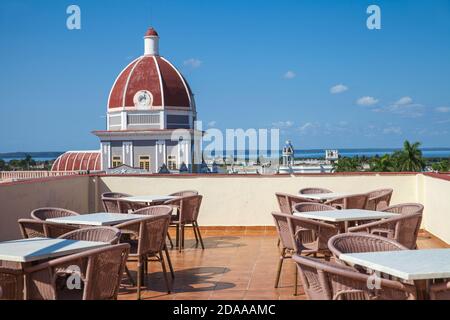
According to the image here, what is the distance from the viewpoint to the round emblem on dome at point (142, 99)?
53.7 meters

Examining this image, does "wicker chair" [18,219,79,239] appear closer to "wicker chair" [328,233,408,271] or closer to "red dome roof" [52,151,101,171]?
"wicker chair" [328,233,408,271]

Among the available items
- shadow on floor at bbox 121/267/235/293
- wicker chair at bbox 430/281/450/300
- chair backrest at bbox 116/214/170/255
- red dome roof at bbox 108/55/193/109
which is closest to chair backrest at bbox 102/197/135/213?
shadow on floor at bbox 121/267/235/293

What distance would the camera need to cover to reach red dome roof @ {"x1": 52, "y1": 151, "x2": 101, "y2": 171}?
6506cm

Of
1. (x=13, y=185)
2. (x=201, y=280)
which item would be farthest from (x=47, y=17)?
(x=201, y=280)

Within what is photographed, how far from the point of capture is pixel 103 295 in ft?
12.6

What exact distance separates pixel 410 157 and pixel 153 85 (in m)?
36.1

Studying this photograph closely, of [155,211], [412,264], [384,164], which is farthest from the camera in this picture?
[384,164]

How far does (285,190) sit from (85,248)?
6884 millimetres

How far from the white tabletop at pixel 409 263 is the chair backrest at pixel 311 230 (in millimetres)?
1686

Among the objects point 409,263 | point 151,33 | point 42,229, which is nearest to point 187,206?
point 42,229

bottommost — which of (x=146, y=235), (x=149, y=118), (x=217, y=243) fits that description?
(x=217, y=243)

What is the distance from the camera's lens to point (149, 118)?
2147 inches

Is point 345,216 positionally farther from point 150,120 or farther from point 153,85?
point 150,120
